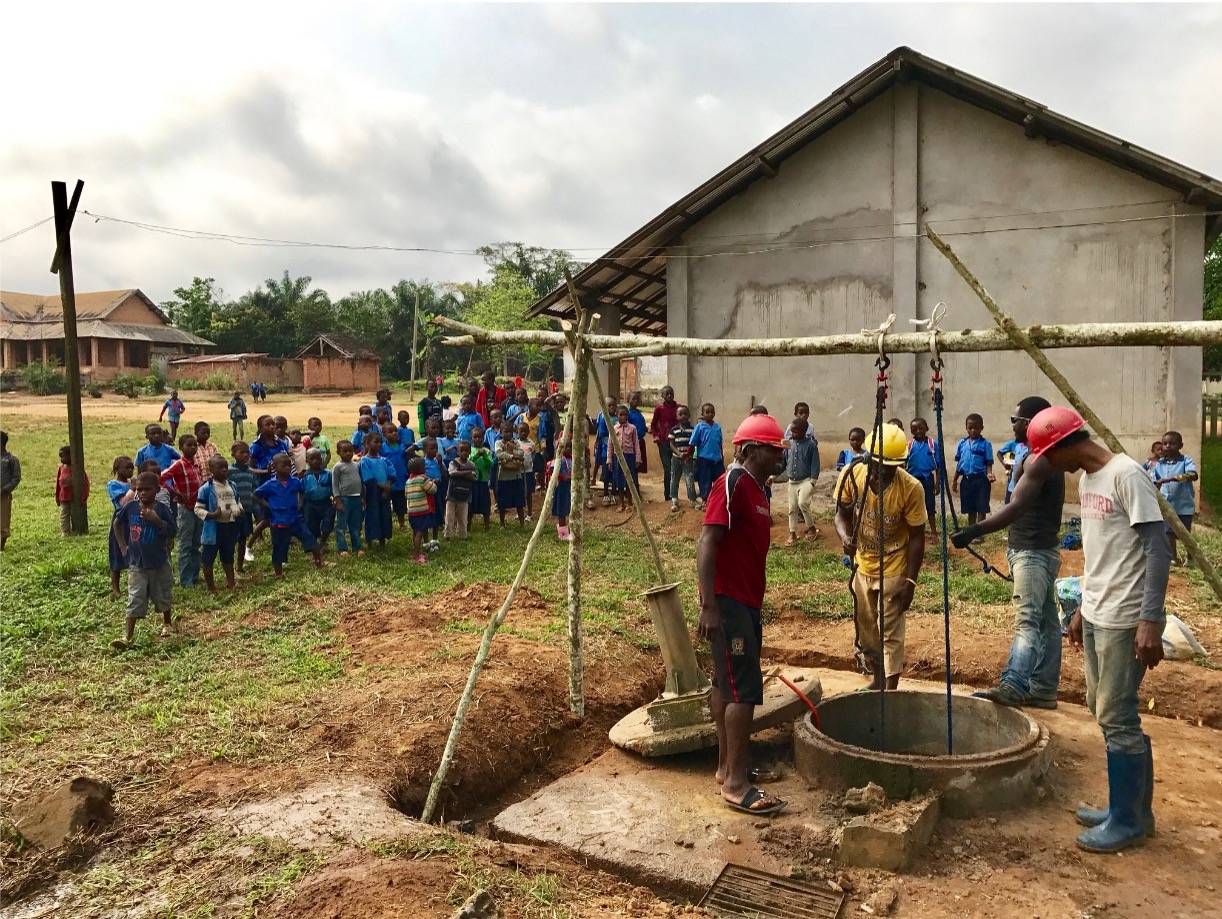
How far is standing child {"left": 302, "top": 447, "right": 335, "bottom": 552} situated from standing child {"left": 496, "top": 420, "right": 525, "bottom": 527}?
256 centimetres

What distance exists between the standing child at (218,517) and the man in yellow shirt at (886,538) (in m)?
6.03

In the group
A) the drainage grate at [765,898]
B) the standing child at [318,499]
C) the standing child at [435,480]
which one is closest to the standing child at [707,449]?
the standing child at [435,480]

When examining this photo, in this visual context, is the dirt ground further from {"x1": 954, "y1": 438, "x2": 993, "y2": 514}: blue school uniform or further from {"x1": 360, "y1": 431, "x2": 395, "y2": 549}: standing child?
{"x1": 954, "y1": 438, "x2": 993, "y2": 514}: blue school uniform

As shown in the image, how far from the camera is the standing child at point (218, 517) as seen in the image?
360 inches

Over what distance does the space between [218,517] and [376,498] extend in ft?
7.61

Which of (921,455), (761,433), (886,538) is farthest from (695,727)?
(921,455)

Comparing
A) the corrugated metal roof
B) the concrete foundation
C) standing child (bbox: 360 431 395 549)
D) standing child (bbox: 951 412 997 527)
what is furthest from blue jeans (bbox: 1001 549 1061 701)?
the corrugated metal roof

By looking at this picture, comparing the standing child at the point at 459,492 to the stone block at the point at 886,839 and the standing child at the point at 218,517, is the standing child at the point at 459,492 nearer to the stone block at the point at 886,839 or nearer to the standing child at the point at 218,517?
the standing child at the point at 218,517

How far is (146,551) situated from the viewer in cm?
761

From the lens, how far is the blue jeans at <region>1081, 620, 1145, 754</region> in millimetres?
4395

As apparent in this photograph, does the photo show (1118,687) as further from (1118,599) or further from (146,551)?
(146,551)

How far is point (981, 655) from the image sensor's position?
760cm

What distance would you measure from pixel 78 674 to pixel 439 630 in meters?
2.70

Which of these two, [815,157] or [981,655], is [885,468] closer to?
[981,655]
